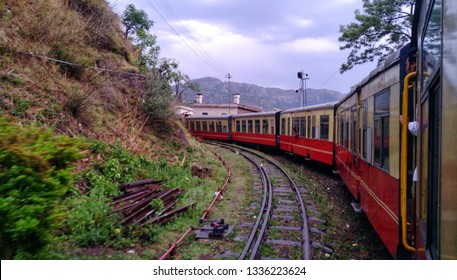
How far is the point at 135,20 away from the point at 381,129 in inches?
944

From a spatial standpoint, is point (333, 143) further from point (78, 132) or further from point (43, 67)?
point (43, 67)

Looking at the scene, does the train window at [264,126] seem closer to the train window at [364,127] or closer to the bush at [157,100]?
the bush at [157,100]

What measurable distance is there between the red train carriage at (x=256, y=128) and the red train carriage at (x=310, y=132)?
5.86ft

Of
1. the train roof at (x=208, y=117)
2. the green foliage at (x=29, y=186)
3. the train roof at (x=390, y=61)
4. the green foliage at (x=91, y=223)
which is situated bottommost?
the green foliage at (x=91, y=223)

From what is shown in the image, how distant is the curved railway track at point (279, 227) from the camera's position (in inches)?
253

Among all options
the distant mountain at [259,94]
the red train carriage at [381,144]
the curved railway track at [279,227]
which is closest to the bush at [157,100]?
the curved railway track at [279,227]

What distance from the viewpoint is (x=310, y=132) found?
17.0 meters

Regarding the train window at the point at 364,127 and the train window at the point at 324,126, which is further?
the train window at the point at 324,126

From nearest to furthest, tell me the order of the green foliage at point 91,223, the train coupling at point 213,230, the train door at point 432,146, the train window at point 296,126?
the train door at point 432,146 → the green foliage at point 91,223 → the train coupling at point 213,230 → the train window at point 296,126

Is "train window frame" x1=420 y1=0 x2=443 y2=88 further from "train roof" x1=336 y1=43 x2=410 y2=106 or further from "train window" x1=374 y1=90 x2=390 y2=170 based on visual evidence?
"train window" x1=374 y1=90 x2=390 y2=170

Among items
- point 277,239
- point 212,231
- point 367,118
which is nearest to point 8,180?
point 212,231

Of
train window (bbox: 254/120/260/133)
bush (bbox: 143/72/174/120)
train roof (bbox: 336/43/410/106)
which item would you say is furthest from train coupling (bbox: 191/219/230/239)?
train window (bbox: 254/120/260/133)

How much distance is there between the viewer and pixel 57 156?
12.7 feet

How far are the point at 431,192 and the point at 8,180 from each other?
3.57 meters
